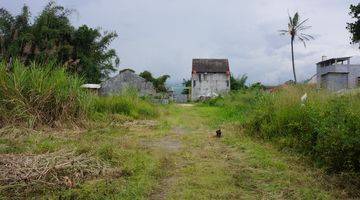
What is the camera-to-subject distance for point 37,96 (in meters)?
10.1

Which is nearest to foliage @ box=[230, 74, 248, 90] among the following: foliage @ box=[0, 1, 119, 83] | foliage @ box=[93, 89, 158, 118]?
foliage @ box=[0, 1, 119, 83]

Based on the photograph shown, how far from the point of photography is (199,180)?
544 centimetres

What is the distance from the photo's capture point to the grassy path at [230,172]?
4910mm

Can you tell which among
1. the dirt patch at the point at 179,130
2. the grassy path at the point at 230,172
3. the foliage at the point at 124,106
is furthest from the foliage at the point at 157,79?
the grassy path at the point at 230,172

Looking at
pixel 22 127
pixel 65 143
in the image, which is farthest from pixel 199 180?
pixel 22 127

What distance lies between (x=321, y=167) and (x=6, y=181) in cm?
397

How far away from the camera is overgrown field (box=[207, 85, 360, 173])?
566 centimetres

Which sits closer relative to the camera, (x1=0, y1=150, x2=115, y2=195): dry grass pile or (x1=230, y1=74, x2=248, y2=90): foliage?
(x1=0, y1=150, x2=115, y2=195): dry grass pile

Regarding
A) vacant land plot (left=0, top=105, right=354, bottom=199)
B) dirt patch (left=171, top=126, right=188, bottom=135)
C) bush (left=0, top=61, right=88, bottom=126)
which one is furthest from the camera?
dirt patch (left=171, top=126, right=188, bottom=135)

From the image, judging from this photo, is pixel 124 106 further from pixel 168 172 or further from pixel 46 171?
pixel 46 171

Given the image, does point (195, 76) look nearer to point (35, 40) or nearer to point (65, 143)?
point (35, 40)

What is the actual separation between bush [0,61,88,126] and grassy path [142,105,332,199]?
2685mm

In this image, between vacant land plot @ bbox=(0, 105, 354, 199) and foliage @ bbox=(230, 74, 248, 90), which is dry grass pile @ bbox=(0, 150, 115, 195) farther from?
foliage @ bbox=(230, 74, 248, 90)

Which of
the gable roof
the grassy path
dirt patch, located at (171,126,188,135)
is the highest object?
the gable roof
